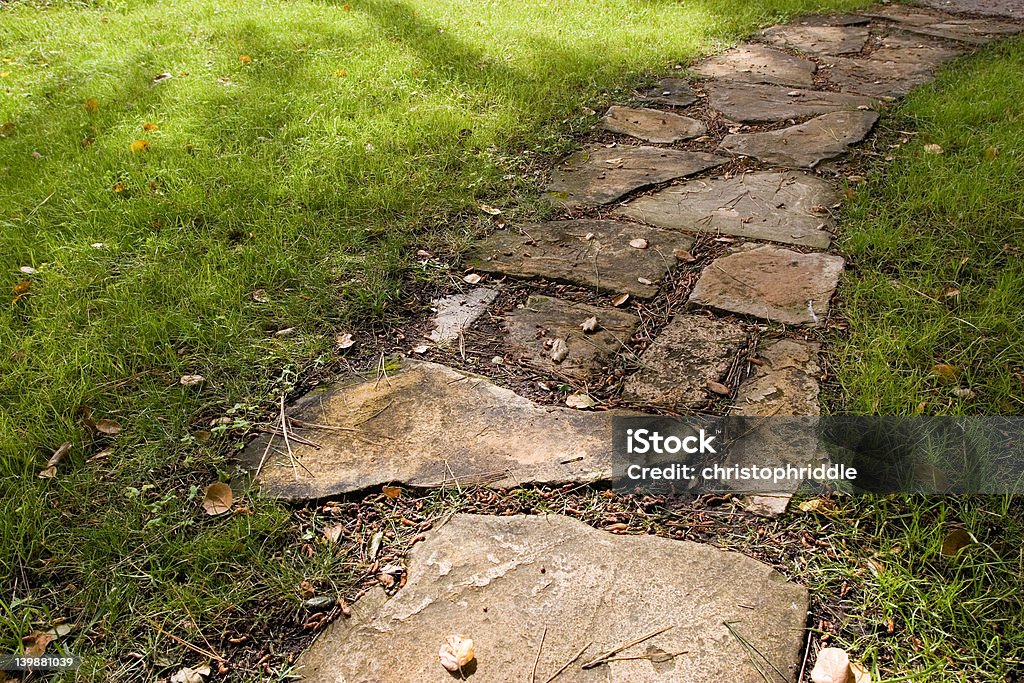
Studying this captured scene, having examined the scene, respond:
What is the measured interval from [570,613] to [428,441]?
0.63 m

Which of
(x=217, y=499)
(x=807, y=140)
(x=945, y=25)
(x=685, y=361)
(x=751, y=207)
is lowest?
(x=217, y=499)

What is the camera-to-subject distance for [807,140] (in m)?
3.43

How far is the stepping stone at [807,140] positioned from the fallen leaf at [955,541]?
2124 millimetres

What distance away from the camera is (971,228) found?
2.52 meters

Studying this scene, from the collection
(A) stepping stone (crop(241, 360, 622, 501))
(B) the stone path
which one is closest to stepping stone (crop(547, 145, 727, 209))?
(B) the stone path

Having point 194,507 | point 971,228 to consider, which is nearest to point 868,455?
point 971,228

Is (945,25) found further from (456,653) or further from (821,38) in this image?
(456,653)

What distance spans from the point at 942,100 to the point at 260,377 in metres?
3.63

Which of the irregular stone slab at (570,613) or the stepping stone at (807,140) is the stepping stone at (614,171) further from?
the irregular stone slab at (570,613)

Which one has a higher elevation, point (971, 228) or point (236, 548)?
point (971, 228)

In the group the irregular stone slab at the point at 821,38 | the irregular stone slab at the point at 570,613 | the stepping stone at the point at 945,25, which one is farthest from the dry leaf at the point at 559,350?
the stepping stone at the point at 945,25

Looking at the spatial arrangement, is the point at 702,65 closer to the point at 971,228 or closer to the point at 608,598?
the point at 971,228

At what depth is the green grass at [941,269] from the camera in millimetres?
1865

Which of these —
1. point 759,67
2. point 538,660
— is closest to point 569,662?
point 538,660
